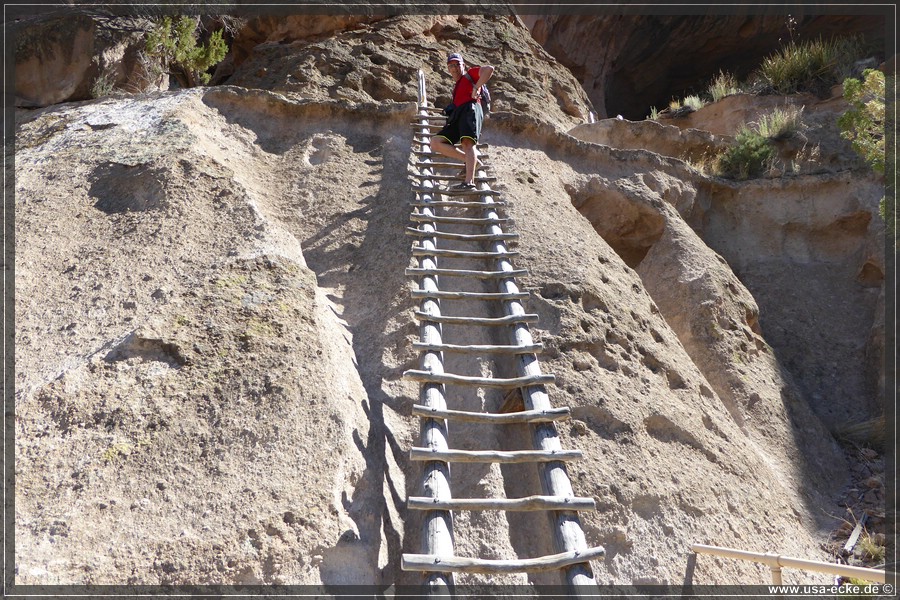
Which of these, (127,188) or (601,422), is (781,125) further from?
(127,188)

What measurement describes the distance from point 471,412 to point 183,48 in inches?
223

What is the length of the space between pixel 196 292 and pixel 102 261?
0.75m

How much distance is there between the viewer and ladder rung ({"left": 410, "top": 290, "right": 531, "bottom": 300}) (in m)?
4.95

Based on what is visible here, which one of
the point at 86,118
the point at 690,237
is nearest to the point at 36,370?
the point at 86,118

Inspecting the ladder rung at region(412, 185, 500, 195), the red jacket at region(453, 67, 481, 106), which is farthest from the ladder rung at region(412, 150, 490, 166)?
the ladder rung at region(412, 185, 500, 195)

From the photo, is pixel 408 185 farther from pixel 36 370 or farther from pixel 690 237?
pixel 36 370

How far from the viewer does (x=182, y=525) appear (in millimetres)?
3430

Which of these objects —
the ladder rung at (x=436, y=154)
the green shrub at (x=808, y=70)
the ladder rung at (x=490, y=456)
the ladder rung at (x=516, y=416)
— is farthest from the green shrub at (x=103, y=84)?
the green shrub at (x=808, y=70)

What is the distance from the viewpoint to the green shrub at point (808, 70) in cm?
1035

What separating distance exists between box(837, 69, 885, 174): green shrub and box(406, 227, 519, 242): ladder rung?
114 inches

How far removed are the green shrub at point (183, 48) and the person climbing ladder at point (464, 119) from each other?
2955 mm

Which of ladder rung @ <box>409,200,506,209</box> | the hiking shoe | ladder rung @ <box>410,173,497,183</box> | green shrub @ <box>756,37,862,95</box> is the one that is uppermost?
green shrub @ <box>756,37,862,95</box>

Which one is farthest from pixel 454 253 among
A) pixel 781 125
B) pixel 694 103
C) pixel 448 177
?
pixel 694 103

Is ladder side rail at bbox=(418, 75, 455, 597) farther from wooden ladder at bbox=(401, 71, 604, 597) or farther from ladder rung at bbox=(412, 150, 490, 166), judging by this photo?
ladder rung at bbox=(412, 150, 490, 166)
